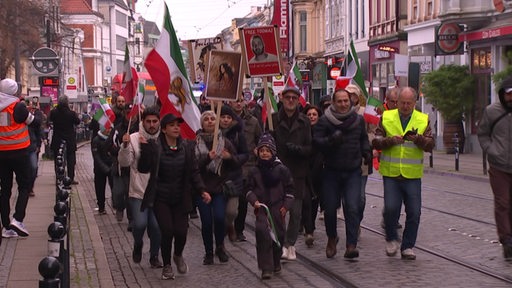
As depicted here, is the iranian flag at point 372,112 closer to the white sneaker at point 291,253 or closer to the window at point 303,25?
the white sneaker at point 291,253

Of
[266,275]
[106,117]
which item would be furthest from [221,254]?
[106,117]

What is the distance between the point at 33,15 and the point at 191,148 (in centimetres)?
3883

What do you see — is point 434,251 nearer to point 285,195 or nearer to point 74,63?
point 285,195

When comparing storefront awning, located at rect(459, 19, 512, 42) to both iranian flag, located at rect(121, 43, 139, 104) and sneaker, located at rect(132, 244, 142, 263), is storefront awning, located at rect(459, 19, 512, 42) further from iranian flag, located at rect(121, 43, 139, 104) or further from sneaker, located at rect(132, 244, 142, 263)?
sneaker, located at rect(132, 244, 142, 263)

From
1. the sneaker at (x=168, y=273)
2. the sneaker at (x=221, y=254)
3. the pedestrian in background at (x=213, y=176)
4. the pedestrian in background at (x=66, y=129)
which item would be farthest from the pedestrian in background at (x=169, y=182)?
the pedestrian in background at (x=66, y=129)

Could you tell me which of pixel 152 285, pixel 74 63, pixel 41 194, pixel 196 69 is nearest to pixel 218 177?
pixel 152 285

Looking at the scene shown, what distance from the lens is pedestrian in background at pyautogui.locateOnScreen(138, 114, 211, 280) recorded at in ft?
36.2

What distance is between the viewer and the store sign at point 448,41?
38.8m

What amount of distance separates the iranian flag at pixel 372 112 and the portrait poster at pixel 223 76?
275 cm

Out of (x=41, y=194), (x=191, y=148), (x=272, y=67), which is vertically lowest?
(x=41, y=194)

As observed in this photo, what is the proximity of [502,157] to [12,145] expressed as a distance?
5.91 metres

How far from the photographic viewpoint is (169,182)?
11055 mm

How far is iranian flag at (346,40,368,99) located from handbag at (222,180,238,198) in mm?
4131

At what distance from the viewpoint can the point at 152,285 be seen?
10.8 metres
